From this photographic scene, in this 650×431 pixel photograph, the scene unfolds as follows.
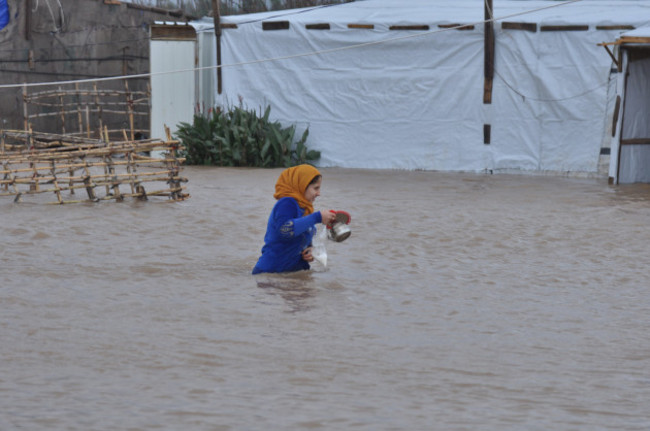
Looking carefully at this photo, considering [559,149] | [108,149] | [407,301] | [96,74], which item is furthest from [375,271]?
[96,74]

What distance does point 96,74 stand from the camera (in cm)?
1931

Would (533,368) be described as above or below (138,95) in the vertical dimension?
below

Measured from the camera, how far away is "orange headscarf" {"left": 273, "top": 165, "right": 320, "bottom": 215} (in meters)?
6.57

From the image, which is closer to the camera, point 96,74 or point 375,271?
point 375,271

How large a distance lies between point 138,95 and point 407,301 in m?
14.7

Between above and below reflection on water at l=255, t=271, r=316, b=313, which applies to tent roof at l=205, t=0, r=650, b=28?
above

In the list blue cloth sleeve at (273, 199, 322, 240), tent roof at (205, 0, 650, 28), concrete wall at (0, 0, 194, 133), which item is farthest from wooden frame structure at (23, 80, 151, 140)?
blue cloth sleeve at (273, 199, 322, 240)

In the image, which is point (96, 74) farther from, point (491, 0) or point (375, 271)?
point (375, 271)

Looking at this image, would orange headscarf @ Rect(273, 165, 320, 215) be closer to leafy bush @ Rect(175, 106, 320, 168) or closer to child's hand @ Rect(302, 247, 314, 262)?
child's hand @ Rect(302, 247, 314, 262)

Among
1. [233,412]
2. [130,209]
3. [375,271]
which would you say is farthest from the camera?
[130,209]

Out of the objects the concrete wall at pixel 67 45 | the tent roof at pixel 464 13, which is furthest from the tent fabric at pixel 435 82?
the concrete wall at pixel 67 45

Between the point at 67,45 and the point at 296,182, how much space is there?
13.6m

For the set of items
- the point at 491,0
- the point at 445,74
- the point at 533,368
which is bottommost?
the point at 533,368

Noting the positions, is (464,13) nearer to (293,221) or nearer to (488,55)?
(488,55)
